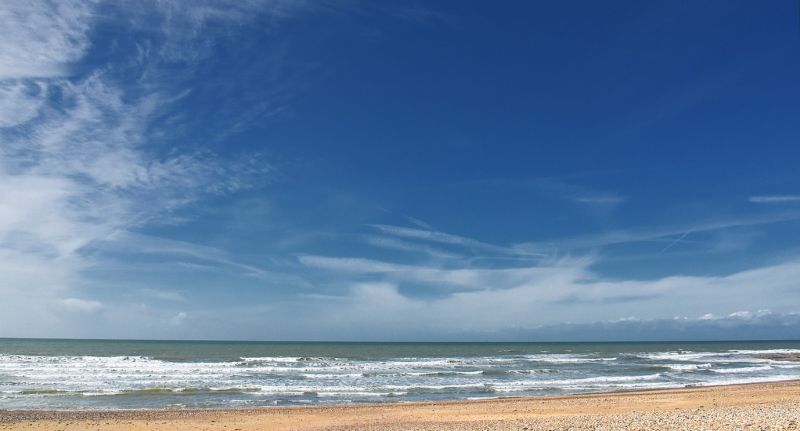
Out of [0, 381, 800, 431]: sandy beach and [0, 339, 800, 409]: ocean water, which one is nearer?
[0, 381, 800, 431]: sandy beach

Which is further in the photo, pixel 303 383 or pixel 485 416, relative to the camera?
pixel 303 383

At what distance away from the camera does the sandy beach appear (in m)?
14.4

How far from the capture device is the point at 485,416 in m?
18.4

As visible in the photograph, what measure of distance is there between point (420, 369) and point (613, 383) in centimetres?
1485

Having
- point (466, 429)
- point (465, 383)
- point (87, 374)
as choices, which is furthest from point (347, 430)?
point (87, 374)

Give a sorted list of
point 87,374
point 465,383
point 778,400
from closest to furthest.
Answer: point 778,400 → point 465,383 → point 87,374

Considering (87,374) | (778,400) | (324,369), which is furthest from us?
(324,369)

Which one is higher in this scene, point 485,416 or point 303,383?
point 303,383

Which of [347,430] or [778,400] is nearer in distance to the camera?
[347,430]

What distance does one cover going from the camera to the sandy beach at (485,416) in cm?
1442

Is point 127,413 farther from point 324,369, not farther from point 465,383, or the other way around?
point 324,369

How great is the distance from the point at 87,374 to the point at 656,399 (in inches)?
1296

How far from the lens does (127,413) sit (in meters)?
19.0

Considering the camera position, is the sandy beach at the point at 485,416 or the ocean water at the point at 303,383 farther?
the ocean water at the point at 303,383
